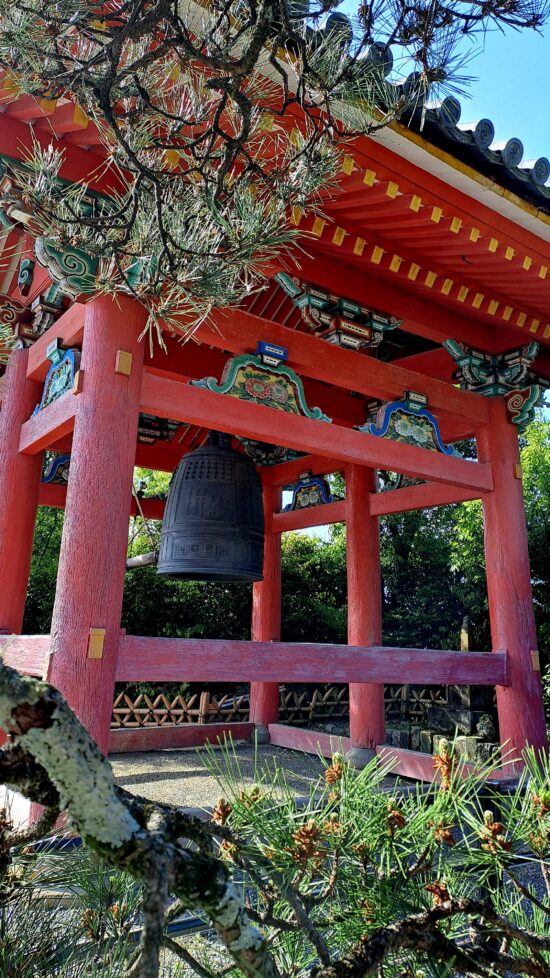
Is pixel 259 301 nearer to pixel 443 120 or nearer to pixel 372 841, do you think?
pixel 443 120

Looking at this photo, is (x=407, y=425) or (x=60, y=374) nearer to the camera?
(x=60, y=374)

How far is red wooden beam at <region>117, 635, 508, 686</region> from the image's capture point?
3055 millimetres

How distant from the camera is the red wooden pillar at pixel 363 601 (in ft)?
18.9

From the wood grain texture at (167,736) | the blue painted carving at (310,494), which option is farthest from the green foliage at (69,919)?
the blue painted carving at (310,494)

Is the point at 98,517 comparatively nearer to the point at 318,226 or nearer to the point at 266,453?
the point at 318,226

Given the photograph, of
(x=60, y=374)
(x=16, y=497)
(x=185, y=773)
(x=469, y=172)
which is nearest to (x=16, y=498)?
(x=16, y=497)

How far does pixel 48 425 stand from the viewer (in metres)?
3.59

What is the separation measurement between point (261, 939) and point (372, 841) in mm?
447

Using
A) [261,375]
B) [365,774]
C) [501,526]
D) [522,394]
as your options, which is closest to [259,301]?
[261,375]

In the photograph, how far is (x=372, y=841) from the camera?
1.10m

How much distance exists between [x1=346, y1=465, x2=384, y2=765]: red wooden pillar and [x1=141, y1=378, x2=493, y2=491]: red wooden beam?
1.52 meters

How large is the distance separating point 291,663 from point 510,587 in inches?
76.6

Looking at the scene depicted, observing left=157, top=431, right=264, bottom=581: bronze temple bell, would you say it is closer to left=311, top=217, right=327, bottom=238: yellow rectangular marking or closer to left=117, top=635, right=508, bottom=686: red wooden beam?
left=117, top=635, right=508, bottom=686: red wooden beam

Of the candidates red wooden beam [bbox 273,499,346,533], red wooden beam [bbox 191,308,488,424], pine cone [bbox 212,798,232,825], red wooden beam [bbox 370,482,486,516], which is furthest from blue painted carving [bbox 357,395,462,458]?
pine cone [bbox 212,798,232,825]
